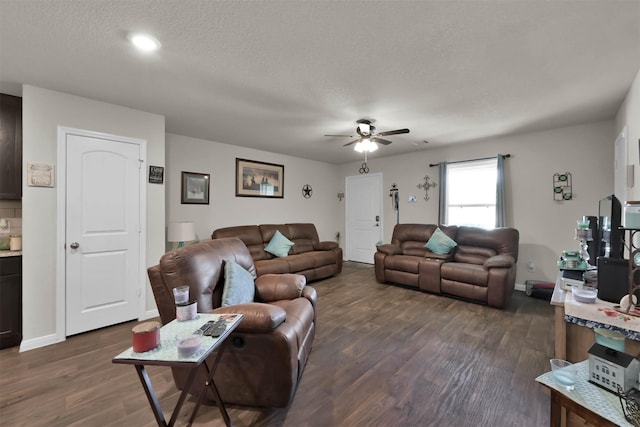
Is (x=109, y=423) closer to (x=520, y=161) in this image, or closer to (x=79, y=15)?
(x=79, y=15)

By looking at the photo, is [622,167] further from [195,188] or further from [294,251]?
[195,188]

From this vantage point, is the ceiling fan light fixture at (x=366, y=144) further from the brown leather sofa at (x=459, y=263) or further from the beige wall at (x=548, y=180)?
the beige wall at (x=548, y=180)

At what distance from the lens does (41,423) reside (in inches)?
62.0

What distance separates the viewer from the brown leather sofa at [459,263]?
133 inches

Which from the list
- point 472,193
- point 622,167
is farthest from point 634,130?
point 472,193

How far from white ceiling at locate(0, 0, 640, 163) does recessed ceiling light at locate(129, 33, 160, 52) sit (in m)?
0.06

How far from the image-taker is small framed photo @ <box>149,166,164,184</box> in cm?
312

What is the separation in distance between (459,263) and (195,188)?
14.5 ft

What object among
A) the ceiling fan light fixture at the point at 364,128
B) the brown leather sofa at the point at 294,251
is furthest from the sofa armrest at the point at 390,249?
the ceiling fan light fixture at the point at 364,128

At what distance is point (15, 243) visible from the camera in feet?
8.55

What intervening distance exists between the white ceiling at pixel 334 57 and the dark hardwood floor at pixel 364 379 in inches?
97.3

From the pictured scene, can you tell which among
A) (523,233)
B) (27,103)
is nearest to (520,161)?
(523,233)

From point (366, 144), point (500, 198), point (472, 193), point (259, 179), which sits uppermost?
point (366, 144)

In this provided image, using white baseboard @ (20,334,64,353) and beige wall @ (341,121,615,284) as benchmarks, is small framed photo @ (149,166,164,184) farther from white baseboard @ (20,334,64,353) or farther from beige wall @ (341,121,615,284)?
beige wall @ (341,121,615,284)
